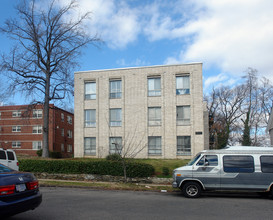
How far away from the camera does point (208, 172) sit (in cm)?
1130

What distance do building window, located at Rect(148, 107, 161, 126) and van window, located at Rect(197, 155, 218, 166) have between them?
15.8 meters

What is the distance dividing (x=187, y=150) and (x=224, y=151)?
15.2 m

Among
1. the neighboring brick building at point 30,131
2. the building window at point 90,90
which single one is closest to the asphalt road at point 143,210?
the building window at point 90,90

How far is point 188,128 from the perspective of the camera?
87.7 feet

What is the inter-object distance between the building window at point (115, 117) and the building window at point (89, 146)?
8.84 ft

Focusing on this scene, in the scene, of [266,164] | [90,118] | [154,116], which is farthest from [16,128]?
[266,164]

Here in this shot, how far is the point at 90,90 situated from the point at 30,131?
2143 centimetres

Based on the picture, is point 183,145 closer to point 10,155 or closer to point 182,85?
point 182,85

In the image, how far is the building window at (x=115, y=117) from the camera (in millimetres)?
28438

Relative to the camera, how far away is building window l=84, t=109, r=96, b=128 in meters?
29.2

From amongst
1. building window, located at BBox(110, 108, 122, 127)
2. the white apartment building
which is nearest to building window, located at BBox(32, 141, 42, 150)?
the white apartment building

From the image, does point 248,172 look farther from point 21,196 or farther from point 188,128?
point 188,128

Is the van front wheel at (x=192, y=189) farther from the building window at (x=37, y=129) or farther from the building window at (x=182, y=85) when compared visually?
the building window at (x=37, y=129)

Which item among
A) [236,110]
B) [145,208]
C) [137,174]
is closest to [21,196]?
[145,208]
